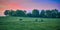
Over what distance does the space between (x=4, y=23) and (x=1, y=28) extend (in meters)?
0.11

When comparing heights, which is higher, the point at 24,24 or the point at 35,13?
the point at 35,13

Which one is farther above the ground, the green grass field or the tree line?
the tree line

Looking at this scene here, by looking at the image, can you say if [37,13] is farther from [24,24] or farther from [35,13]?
[24,24]

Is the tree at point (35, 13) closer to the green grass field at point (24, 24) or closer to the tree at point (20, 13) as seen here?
the green grass field at point (24, 24)

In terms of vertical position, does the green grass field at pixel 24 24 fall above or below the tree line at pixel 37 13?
below

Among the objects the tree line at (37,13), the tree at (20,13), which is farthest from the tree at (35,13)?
the tree at (20,13)

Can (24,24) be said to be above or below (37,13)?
below

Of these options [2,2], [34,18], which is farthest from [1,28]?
[34,18]

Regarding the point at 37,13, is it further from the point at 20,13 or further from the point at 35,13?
the point at 20,13

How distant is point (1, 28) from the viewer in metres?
2.20

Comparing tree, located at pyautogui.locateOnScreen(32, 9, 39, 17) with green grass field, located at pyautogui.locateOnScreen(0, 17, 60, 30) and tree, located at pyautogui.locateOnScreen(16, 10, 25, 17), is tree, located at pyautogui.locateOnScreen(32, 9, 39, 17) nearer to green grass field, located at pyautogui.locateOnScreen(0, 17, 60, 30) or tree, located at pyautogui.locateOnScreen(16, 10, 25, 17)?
green grass field, located at pyautogui.locateOnScreen(0, 17, 60, 30)

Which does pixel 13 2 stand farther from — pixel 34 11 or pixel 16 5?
pixel 34 11

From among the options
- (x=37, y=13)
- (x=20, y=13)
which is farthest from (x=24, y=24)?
(x=37, y=13)

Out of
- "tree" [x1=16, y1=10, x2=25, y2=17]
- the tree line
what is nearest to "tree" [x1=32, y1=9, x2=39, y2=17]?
the tree line
